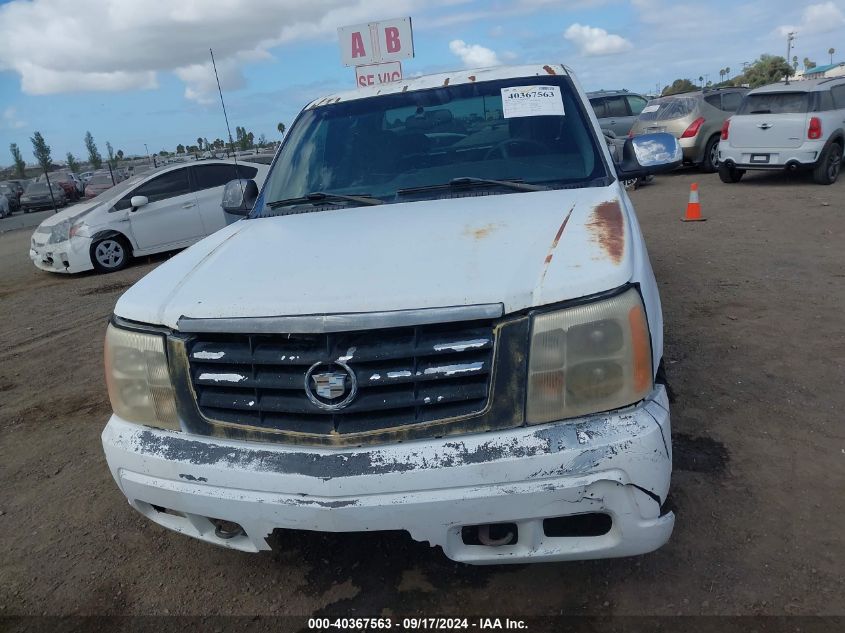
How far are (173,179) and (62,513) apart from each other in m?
8.56

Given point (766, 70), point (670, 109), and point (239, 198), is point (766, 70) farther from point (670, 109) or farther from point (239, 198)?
point (239, 198)

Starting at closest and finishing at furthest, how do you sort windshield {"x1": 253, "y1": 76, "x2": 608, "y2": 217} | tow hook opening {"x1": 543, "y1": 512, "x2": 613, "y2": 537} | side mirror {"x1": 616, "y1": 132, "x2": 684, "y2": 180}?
1. tow hook opening {"x1": 543, "y1": 512, "x2": 613, "y2": 537}
2. windshield {"x1": 253, "y1": 76, "x2": 608, "y2": 217}
3. side mirror {"x1": 616, "y1": 132, "x2": 684, "y2": 180}

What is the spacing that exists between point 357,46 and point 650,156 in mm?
10076

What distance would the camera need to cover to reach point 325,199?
3.26 metres

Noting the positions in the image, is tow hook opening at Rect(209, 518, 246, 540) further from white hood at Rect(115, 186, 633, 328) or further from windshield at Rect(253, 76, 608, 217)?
windshield at Rect(253, 76, 608, 217)

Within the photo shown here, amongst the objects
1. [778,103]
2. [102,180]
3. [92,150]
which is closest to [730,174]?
[778,103]

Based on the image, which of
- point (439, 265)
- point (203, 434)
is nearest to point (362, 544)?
point (203, 434)

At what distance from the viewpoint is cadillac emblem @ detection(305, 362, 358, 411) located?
6.65ft

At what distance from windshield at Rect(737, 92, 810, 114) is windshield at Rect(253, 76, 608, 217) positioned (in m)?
9.73

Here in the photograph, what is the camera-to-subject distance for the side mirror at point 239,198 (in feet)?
12.4

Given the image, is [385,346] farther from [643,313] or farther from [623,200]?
[623,200]

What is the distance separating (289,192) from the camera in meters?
3.48

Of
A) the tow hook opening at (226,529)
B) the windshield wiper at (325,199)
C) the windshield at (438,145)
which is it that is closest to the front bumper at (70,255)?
the windshield at (438,145)

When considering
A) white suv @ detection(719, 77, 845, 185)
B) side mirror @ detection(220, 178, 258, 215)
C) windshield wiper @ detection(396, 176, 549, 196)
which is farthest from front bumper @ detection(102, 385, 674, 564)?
white suv @ detection(719, 77, 845, 185)
